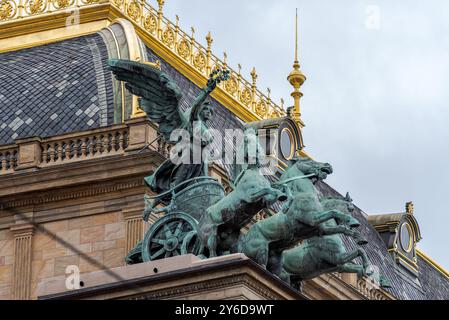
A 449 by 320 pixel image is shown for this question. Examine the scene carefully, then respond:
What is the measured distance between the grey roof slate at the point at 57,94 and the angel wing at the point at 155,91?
6.59m

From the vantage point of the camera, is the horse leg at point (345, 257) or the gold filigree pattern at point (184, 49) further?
the gold filigree pattern at point (184, 49)

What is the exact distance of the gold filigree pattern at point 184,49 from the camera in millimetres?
64625

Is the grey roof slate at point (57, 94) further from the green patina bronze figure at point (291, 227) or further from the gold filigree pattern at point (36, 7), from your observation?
the green patina bronze figure at point (291, 227)

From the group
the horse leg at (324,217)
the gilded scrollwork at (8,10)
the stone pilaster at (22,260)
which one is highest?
the gilded scrollwork at (8,10)

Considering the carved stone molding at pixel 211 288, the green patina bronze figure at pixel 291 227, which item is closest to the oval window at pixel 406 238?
the green patina bronze figure at pixel 291 227

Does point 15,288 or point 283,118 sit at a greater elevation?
point 283,118

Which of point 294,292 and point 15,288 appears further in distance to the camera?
Result: point 15,288

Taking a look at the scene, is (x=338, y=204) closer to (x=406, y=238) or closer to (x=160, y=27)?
(x=160, y=27)

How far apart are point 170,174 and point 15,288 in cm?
767

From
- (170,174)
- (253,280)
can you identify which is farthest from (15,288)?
(253,280)

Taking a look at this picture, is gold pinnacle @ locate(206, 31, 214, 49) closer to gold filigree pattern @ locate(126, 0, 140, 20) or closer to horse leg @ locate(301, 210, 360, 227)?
gold filigree pattern @ locate(126, 0, 140, 20)

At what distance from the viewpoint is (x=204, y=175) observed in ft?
161

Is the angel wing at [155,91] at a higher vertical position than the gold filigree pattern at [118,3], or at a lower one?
lower

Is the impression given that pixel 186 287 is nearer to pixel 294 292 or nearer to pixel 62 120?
pixel 294 292
